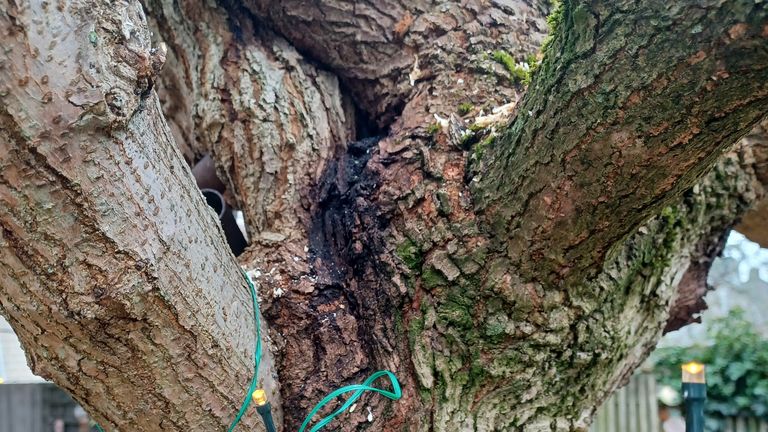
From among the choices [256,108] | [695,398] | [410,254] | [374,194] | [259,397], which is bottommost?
[695,398]

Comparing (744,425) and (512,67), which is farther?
(744,425)

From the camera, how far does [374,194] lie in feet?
3.45

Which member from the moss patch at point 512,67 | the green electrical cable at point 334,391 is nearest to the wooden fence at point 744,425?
the moss patch at point 512,67

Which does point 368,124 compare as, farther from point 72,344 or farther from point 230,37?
point 72,344

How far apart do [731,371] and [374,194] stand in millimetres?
3318

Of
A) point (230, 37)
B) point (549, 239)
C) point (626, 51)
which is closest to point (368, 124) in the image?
point (230, 37)

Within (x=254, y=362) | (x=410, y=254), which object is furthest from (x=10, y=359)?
(x=410, y=254)

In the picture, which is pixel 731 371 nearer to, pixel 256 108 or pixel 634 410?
pixel 634 410

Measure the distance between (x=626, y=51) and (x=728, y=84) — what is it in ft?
0.37

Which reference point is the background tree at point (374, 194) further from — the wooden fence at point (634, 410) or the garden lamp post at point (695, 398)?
the wooden fence at point (634, 410)

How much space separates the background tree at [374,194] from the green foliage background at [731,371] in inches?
102

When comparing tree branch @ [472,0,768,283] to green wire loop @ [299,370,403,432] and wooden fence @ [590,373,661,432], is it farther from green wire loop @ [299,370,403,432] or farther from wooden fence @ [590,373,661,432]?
wooden fence @ [590,373,661,432]

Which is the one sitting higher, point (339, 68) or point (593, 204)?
point (339, 68)

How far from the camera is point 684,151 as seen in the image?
704mm
